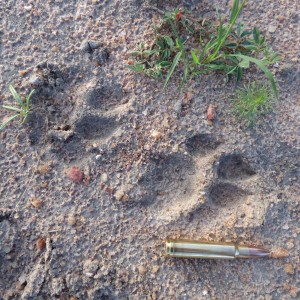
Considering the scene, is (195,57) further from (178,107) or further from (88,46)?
(88,46)

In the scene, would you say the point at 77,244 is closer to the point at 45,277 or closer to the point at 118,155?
the point at 45,277

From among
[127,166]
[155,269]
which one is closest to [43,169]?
[127,166]

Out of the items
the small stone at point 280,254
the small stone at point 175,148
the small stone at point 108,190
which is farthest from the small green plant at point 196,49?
the small stone at point 280,254

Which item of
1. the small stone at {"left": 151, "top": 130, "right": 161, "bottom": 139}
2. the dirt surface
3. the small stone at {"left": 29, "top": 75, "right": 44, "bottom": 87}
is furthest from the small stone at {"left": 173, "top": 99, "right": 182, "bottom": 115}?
the small stone at {"left": 29, "top": 75, "right": 44, "bottom": 87}

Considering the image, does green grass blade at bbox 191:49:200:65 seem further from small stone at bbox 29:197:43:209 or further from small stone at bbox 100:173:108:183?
small stone at bbox 29:197:43:209

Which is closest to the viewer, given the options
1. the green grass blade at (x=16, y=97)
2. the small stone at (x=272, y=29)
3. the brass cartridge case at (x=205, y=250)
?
the brass cartridge case at (x=205, y=250)

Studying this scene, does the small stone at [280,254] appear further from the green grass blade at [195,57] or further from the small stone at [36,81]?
the small stone at [36,81]
